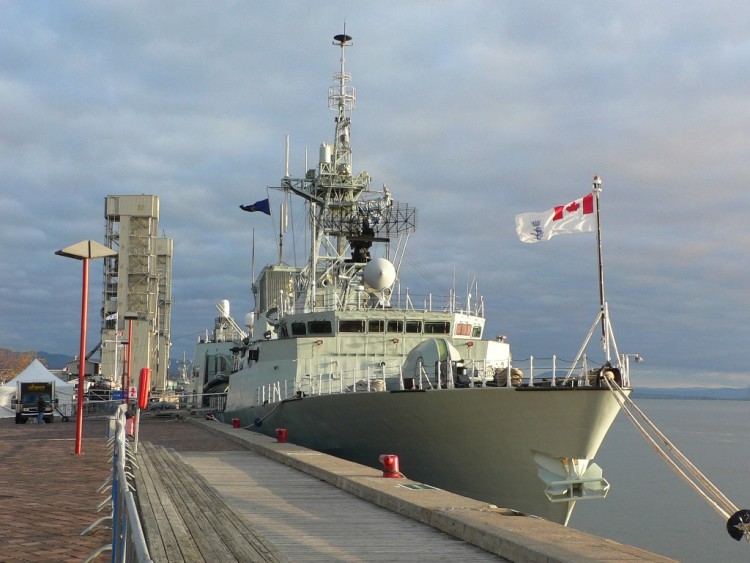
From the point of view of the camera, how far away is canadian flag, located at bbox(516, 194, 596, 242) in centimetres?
1470

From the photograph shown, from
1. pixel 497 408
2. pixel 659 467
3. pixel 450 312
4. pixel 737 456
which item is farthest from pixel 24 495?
pixel 737 456

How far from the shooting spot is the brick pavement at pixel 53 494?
7.52m

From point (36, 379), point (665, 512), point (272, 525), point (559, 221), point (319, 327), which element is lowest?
point (665, 512)

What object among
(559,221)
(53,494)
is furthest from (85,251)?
(559,221)

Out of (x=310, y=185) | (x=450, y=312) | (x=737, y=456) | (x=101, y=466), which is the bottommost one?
(x=737, y=456)

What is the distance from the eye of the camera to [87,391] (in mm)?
46844

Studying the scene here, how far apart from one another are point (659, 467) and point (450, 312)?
27254 millimetres

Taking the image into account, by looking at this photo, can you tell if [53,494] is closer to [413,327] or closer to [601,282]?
[601,282]

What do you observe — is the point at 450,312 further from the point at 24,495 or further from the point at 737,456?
the point at 737,456

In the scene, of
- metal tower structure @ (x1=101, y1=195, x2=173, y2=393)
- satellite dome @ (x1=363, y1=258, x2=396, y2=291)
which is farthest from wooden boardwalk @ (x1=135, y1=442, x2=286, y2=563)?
metal tower structure @ (x1=101, y1=195, x2=173, y2=393)

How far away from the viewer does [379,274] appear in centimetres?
2406

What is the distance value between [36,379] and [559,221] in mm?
31660

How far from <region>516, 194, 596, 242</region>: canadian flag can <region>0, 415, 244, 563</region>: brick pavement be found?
833 centimetres

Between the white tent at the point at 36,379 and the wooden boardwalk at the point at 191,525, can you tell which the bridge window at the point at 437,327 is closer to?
the wooden boardwalk at the point at 191,525
